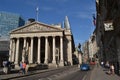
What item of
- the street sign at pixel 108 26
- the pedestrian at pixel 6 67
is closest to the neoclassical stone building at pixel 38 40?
the pedestrian at pixel 6 67

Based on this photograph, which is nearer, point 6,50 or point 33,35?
point 33,35

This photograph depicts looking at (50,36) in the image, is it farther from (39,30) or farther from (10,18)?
(10,18)

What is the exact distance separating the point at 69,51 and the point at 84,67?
58270 mm

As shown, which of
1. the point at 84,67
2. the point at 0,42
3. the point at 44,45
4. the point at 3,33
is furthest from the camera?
the point at 3,33

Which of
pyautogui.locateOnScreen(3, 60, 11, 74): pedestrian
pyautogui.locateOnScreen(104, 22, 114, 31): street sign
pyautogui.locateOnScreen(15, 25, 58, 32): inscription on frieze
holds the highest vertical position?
pyautogui.locateOnScreen(15, 25, 58, 32): inscription on frieze

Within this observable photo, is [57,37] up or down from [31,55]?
up

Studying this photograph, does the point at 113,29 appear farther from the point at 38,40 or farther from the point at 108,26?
the point at 38,40

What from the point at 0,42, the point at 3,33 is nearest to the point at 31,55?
the point at 0,42

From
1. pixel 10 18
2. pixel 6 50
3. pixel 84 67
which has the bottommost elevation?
pixel 84 67

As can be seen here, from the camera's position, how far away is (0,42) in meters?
119

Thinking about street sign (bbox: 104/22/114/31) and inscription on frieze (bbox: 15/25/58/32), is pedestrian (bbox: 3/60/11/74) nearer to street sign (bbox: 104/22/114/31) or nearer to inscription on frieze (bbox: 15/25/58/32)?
street sign (bbox: 104/22/114/31)

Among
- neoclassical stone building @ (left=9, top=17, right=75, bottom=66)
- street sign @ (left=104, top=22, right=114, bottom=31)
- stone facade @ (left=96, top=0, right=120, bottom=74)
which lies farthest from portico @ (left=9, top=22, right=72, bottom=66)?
street sign @ (left=104, top=22, right=114, bottom=31)

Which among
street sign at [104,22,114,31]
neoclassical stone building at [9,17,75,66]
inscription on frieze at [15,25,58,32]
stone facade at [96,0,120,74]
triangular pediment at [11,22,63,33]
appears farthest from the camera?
inscription on frieze at [15,25,58,32]

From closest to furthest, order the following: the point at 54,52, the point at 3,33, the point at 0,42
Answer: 1. the point at 54,52
2. the point at 0,42
3. the point at 3,33
